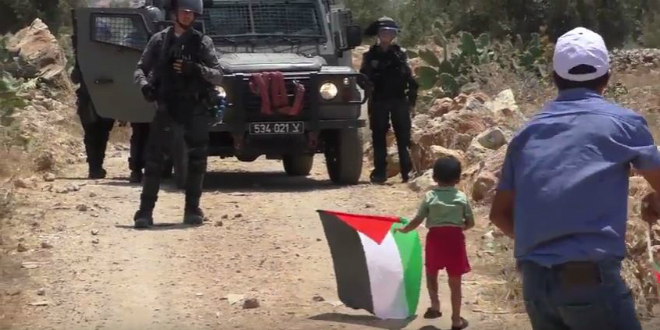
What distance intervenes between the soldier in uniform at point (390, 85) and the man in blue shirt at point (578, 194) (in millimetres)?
7905

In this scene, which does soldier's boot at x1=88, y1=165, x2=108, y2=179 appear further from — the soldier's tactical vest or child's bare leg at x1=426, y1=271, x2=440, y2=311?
child's bare leg at x1=426, y1=271, x2=440, y2=311

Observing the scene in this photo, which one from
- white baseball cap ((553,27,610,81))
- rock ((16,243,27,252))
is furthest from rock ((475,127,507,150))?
white baseball cap ((553,27,610,81))

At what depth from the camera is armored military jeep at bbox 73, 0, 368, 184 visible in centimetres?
1110

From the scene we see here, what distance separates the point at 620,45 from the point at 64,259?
86.7 feet

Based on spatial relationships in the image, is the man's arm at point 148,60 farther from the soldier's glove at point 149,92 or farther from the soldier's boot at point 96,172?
the soldier's boot at point 96,172

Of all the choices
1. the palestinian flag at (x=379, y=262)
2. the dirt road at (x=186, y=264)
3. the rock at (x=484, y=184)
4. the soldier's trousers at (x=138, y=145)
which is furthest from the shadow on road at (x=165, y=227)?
the soldier's trousers at (x=138, y=145)

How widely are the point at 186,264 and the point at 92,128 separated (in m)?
5.23

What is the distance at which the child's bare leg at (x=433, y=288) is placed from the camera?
244 inches

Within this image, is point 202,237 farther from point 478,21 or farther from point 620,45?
point 620,45

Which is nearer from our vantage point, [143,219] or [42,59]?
[143,219]

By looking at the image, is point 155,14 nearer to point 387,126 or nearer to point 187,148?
point 387,126

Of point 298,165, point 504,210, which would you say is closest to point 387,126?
point 298,165

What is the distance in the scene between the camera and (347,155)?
11.6 metres

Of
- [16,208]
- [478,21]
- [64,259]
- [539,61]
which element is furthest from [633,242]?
[478,21]
